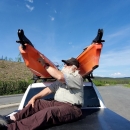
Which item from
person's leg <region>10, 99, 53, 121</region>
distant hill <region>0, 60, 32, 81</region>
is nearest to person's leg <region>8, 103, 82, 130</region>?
person's leg <region>10, 99, 53, 121</region>

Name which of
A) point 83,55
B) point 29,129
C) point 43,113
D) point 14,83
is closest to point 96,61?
point 83,55

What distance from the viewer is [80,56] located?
4176 mm

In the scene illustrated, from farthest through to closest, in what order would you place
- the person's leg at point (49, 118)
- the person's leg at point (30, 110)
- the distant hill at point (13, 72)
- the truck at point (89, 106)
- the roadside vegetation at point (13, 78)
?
the distant hill at point (13, 72) → the roadside vegetation at point (13, 78) → the person's leg at point (30, 110) → the truck at point (89, 106) → the person's leg at point (49, 118)

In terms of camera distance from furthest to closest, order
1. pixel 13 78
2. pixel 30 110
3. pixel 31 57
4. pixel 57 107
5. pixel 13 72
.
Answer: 1. pixel 13 72
2. pixel 13 78
3. pixel 31 57
4. pixel 30 110
5. pixel 57 107

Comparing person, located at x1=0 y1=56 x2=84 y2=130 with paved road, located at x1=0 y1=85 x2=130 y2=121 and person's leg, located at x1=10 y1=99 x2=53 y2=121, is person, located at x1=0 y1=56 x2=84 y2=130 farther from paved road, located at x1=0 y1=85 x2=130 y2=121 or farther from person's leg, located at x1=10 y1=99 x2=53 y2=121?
paved road, located at x1=0 y1=85 x2=130 y2=121

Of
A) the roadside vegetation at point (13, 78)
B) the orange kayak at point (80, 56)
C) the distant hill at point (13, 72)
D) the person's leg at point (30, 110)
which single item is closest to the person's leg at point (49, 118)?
the person's leg at point (30, 110)

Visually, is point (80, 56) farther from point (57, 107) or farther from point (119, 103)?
point (119, 103)

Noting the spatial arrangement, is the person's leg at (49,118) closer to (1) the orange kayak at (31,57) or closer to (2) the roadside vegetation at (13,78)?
(1) the orange kayak at (31,57)

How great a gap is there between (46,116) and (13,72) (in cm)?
3843

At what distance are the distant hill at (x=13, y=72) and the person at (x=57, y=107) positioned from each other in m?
32.2

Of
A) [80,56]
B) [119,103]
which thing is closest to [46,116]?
[80,56]

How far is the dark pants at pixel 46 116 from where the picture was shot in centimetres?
262

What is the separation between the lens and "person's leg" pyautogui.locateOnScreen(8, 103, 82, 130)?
2.62 meters

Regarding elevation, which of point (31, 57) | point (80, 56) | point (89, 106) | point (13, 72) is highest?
point (13, 72)
